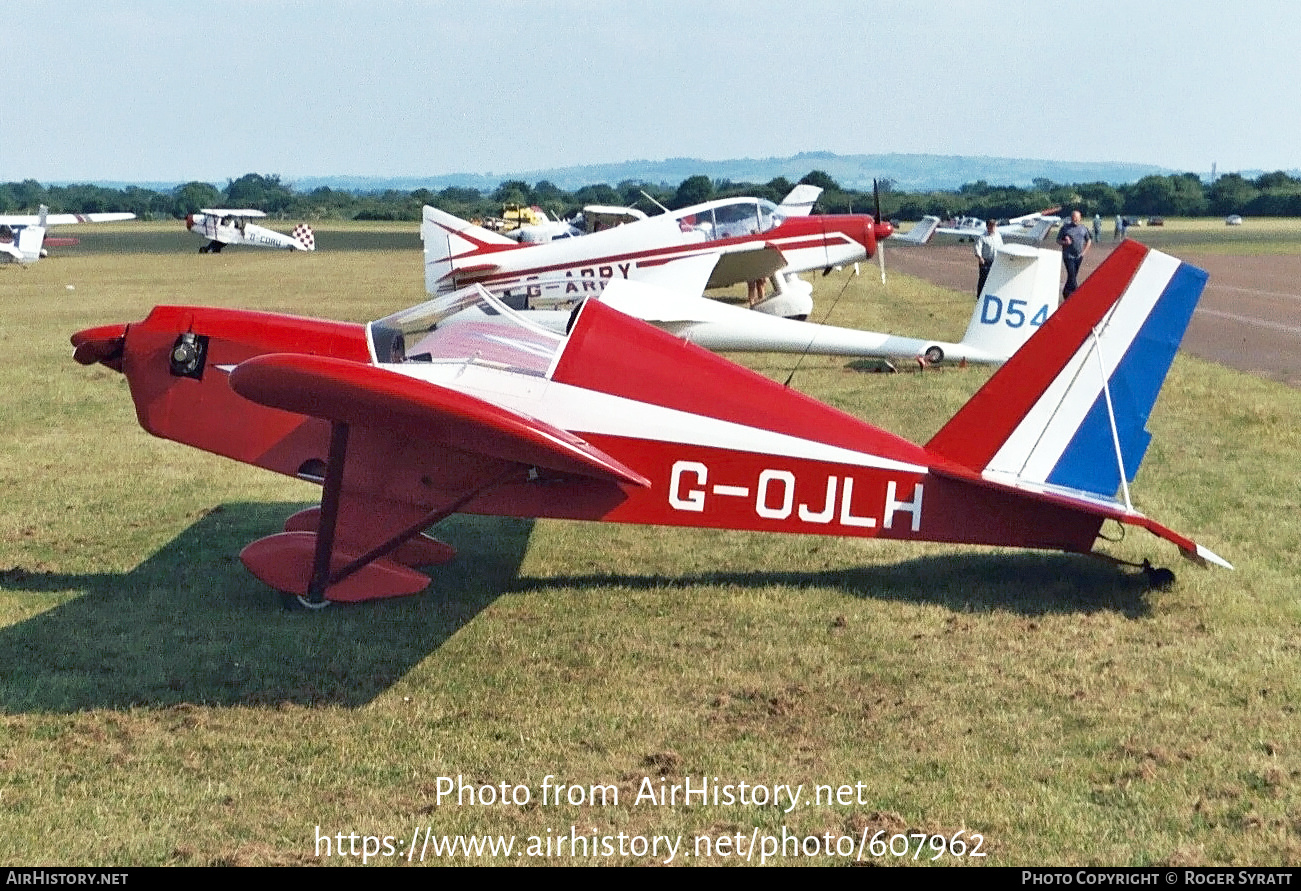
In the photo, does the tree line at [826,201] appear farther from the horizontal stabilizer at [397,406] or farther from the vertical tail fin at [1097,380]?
the horizontal stabilizer at [397,406]

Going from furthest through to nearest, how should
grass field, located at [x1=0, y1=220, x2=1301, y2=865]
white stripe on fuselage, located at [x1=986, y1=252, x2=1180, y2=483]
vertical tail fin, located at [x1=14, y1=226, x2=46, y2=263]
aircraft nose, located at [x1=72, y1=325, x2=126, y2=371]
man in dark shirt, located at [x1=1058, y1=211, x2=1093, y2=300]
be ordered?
vertical tail fin, located at [x1=14, y1=226, x2=46, y2=263] → man in dark shirt, located at [x1=1058, y1=211, x2=1093, y2=300] → aircraft nose, located at [x1=72, y1=325, x2=126, y2=371] → white stripe on fuselage, located at [x1=986, y1=252, x2=1180, y2=483] → grass field, located at [x1=0, y1=220, x2=1301, y2=865]

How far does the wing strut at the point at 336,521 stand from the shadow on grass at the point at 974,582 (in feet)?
2.89

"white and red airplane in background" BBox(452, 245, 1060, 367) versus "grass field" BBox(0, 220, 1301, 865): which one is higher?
"white and red airplane in background" BBox(452, 245, 1060, 367)

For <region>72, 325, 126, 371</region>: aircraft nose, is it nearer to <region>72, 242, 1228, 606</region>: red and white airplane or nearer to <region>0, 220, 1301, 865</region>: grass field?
<region>72, 242, 1228, 606</region>: red and white airplane

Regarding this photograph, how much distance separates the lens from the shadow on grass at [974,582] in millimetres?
6570

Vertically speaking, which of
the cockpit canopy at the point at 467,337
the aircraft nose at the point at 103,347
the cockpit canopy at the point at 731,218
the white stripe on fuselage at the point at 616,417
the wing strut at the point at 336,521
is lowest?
the wing strut at the point at 336,521

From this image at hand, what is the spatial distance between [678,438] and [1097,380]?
200 centimetres

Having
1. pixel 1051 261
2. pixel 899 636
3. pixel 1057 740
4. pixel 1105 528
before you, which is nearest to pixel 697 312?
pixel 1051 261

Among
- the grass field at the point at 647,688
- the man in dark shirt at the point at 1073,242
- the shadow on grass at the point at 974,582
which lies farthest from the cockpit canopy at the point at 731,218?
the shadow on grass at the point at 974,582

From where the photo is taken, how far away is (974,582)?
6.96 m

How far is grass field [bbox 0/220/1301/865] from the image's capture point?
4320 mm

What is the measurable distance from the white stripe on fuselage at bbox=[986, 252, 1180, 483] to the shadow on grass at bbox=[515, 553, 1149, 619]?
2.26 ft

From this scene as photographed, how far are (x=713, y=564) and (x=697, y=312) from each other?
7095 millimetres

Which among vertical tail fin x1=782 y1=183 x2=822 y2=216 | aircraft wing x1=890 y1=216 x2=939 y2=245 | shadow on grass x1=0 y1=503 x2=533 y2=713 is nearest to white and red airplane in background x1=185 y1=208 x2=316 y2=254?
aircraft wing x1=890 y1=216 x2=939 y2=245
